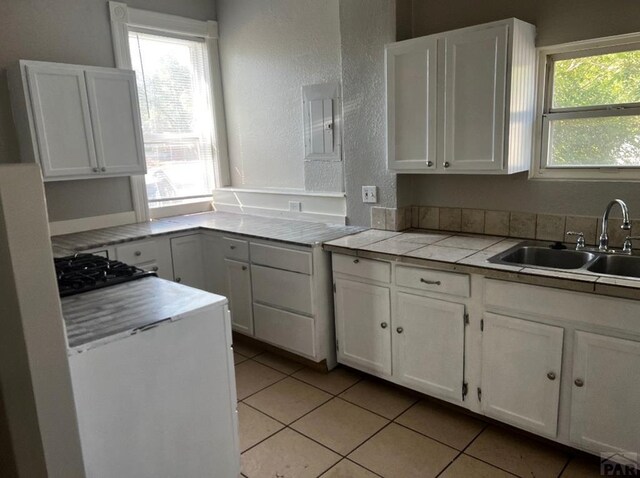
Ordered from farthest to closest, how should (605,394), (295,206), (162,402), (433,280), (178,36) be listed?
(178,36)
(295,206)
(433,280)
(605,394)
(162,402)

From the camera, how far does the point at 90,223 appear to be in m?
3.74

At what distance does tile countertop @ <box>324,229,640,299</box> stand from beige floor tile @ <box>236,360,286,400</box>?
93 centimetres

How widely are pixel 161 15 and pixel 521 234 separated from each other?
3241mm

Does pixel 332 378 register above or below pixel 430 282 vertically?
below

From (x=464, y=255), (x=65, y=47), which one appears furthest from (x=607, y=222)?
(x=65, y=47)

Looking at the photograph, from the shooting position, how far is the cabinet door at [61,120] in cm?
310

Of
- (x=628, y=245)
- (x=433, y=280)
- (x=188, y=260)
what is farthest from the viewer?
(x=188, y=260)

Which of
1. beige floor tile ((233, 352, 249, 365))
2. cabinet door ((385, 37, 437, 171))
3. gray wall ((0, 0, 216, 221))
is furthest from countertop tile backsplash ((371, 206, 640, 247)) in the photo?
gray wall ((0, 0, 216, 221))

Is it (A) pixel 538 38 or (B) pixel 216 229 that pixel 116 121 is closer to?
(B) pixel 216 229

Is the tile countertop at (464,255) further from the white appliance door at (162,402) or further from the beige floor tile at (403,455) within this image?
the white appliance door at (162,402)

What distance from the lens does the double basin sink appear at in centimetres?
233

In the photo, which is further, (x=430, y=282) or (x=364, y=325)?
(x=364, y=325)

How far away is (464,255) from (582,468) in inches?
42.9

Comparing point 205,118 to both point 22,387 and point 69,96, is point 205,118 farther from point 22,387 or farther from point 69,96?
point 22,387
